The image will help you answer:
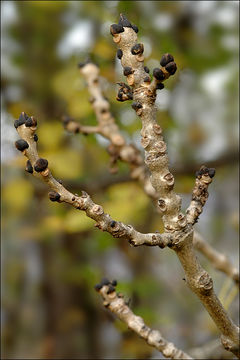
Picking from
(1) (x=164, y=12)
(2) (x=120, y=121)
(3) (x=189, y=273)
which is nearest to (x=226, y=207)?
(1) (x=164, y=12)

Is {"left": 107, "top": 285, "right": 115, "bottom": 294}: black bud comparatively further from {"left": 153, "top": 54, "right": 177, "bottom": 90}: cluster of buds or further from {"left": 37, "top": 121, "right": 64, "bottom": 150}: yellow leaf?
{"left": 37, "top": 121, "right": 64, "bottom": 150}: yellow leaf

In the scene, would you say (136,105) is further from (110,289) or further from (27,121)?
(110,289)

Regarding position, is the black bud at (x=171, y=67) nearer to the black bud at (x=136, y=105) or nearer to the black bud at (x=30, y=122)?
the black bud at (x=136, y=105)

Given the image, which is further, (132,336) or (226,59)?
(132,336)

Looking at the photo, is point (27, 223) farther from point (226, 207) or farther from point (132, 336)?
point (226, 207)

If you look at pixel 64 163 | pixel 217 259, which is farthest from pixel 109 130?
pixel 64 163
